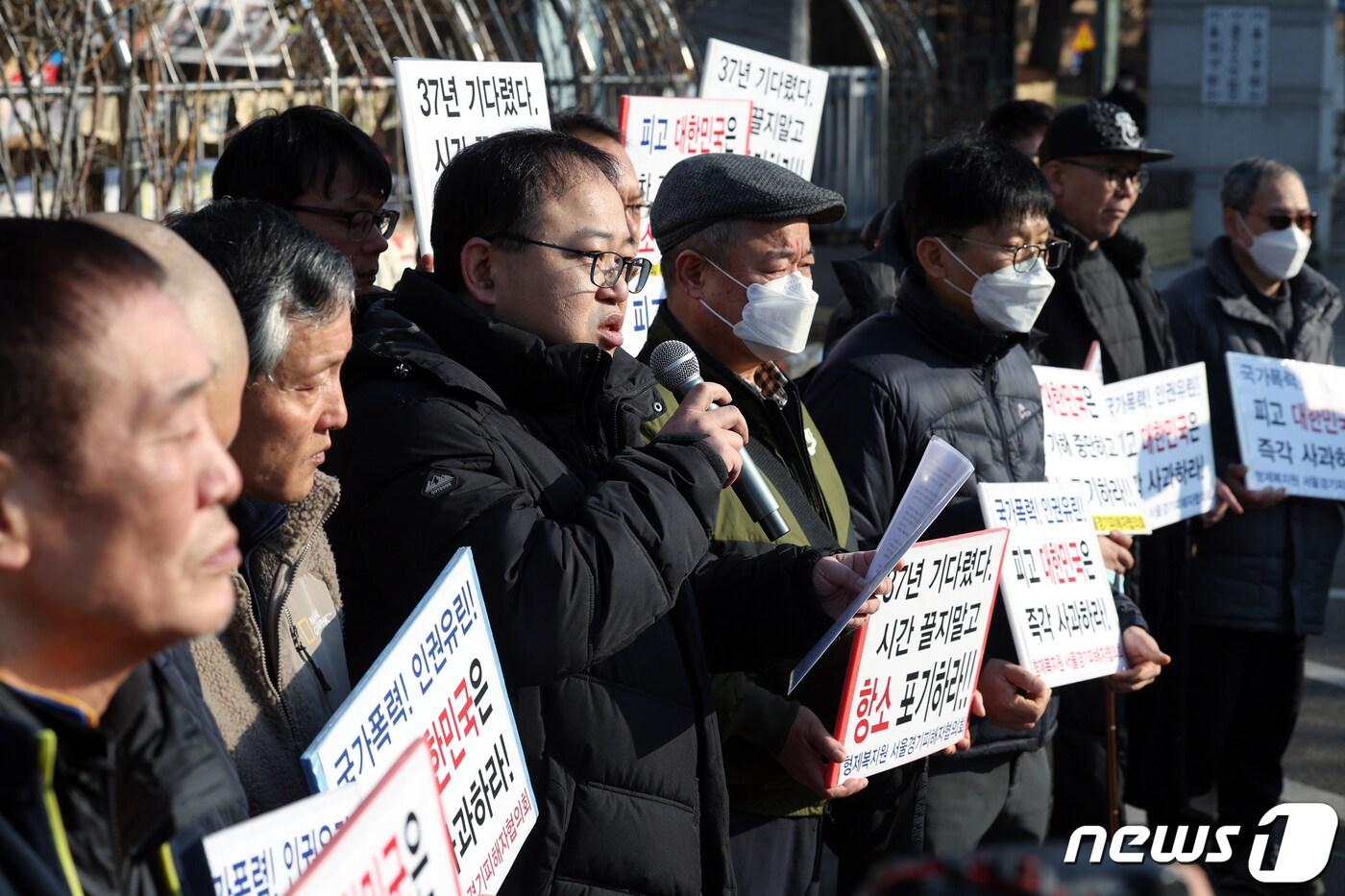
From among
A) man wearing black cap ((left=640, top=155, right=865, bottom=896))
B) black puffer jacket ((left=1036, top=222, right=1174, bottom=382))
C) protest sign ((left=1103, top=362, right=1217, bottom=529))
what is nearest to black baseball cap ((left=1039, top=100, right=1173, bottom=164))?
black puffer jacket ((left=1036, top=222, right=1174, bottom=382))

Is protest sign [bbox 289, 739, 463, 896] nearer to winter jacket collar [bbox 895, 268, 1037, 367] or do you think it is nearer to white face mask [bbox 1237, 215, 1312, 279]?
winter jacket collar [bbox 895, 268, 1037, 367]

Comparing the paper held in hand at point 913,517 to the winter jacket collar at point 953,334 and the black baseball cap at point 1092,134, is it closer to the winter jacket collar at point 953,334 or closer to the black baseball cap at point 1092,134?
the winter jacket collar at point 953,334

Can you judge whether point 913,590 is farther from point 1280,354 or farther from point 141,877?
point 1280,354

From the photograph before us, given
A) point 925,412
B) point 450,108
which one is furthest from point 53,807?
point 450,108

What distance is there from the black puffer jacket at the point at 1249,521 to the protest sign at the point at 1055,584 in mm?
1736

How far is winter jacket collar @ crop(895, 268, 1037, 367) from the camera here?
437cm

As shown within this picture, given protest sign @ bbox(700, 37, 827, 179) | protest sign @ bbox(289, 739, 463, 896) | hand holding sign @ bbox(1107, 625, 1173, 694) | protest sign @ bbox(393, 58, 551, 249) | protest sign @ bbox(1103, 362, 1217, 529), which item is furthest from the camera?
protest sign @ bbox(700, 37, 827, 179)

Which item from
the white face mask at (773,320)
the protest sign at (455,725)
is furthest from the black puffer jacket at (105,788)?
the white face mask at (773,320)

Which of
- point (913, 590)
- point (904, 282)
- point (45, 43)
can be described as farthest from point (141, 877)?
point (45, 43)

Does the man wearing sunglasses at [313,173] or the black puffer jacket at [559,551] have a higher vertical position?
the man wearing sunglasses at [313,173]

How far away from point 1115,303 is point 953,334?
64.3 inches

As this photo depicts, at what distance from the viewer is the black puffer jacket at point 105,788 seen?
5.03ft

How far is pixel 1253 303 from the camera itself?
20.2 feet

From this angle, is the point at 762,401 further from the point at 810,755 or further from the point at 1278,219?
the point at 1278,219
